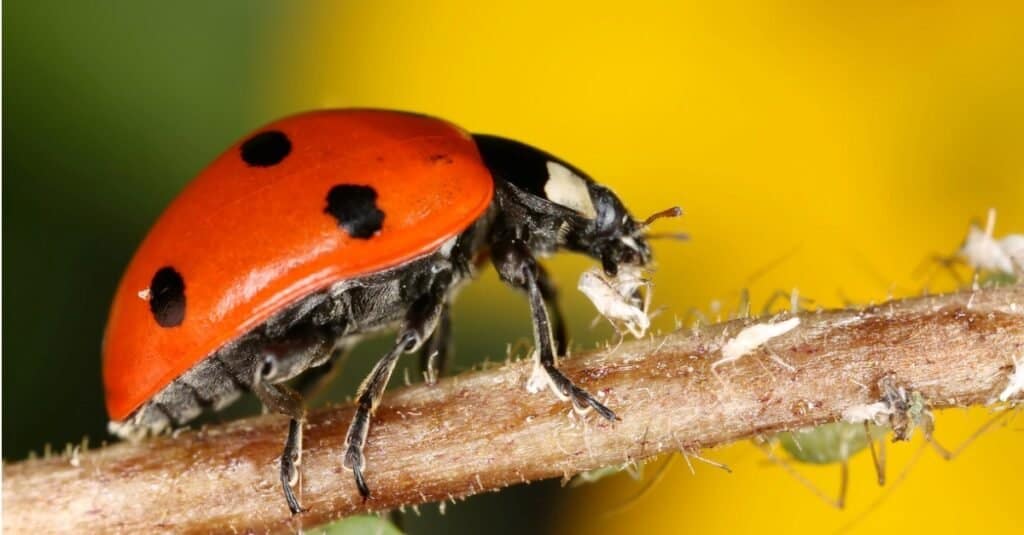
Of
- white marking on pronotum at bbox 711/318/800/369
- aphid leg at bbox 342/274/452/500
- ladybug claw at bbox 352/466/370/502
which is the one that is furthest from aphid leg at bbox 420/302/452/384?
white marking on pronotum at bbox 711/318/800/369

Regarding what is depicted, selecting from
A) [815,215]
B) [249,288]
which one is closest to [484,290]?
[815,215]

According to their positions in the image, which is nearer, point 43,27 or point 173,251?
point 173,251

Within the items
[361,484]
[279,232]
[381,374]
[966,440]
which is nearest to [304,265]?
[279,232]

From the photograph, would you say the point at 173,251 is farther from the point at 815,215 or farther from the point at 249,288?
the point at 815,215

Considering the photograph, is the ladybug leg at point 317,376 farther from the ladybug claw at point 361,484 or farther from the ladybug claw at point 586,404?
the ladybug claw at point 586,404

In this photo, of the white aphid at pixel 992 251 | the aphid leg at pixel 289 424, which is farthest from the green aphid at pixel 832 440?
the aphid leg at pixel 289 424

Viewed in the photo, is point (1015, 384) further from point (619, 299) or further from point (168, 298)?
point (168, 298)

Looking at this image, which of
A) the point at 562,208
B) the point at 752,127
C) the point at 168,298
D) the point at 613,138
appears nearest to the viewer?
the point at 168,298
